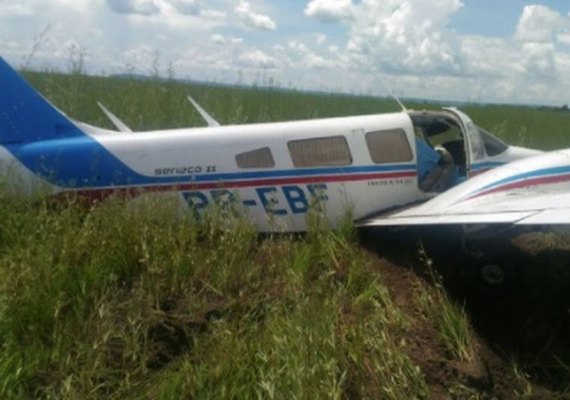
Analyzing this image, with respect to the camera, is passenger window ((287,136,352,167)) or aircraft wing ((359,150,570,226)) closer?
aircraft wing ((359,150,570,226))

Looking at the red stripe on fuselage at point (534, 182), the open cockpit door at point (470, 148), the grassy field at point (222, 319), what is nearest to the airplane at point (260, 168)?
the red stripe on fuselage at point (534, 182)

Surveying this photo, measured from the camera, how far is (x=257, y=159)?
20.5 feet

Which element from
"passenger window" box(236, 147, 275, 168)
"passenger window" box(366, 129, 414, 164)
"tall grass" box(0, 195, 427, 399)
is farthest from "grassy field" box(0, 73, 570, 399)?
"passenger window" box(366, 129, 414, 164)

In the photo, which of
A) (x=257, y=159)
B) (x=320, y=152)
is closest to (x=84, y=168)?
(x=257, y=159)

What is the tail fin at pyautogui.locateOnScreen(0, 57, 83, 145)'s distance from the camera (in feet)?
20.7

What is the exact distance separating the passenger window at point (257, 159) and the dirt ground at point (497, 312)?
127 cm

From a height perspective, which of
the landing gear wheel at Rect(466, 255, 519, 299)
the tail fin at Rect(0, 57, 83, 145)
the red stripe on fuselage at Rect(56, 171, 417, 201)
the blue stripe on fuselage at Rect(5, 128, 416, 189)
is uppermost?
the tail fin at Rect(0, 57, 83, 145)

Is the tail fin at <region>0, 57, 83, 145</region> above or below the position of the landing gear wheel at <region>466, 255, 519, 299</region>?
above

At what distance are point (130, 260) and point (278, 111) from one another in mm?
9909

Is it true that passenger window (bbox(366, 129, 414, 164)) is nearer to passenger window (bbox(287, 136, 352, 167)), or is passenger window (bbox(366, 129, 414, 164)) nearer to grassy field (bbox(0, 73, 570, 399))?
passenger window (bbox(287, 136, 352, 167))

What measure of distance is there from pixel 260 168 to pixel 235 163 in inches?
10.0

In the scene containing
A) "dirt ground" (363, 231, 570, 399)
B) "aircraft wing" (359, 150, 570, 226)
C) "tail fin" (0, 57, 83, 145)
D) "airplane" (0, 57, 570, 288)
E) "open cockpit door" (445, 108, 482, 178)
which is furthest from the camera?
"open cockpit door" (445, 108, 482, 178)

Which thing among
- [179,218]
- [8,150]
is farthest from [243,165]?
[8,150]

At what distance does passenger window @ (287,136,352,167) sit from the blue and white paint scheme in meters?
0.01
